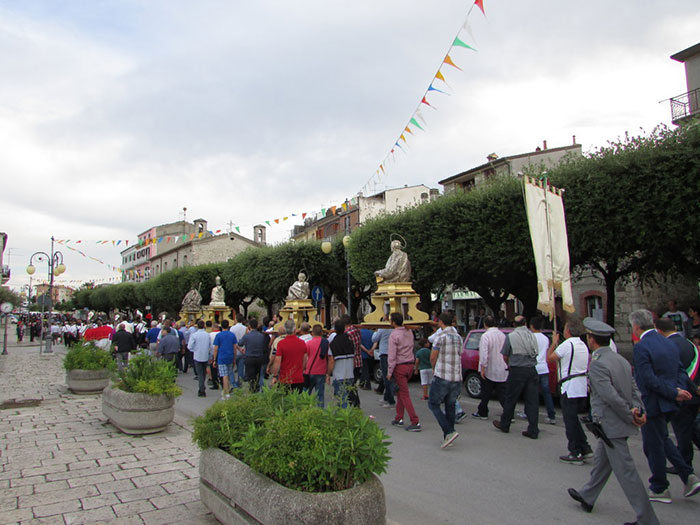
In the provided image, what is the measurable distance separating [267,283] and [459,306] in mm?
16284

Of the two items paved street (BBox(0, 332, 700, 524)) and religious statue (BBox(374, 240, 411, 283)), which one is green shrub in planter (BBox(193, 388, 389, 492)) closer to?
paved street (BBox(0, 332, 700, 524))

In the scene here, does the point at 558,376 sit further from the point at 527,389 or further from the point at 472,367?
the point at 472,367

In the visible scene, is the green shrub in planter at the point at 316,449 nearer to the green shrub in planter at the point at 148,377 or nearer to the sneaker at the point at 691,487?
the sneaker at the point at 691,487

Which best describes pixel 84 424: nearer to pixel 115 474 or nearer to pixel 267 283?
pixel 115 474

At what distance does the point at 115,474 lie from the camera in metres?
5.45

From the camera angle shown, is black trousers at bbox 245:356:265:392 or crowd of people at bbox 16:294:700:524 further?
black trousers at bbox 245:356:265:392

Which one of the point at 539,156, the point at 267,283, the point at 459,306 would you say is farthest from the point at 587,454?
the point at 459,306

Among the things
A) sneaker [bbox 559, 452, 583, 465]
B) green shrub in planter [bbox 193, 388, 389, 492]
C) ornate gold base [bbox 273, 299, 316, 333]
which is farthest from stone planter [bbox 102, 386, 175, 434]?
ornate gold base [bbox 273, 299, 316, 333]

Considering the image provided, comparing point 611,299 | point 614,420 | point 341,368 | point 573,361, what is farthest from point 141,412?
point 611,299

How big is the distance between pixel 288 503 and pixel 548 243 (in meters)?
6.13

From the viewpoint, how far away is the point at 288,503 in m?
3.01

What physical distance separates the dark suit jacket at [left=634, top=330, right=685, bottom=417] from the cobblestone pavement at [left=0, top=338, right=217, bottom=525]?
4.04m

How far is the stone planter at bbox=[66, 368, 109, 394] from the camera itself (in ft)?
36.2

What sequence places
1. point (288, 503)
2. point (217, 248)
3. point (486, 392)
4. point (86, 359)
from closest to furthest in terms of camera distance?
point (288, 503) < point (486, 392) < point (86, 359) < point (217, 248)
